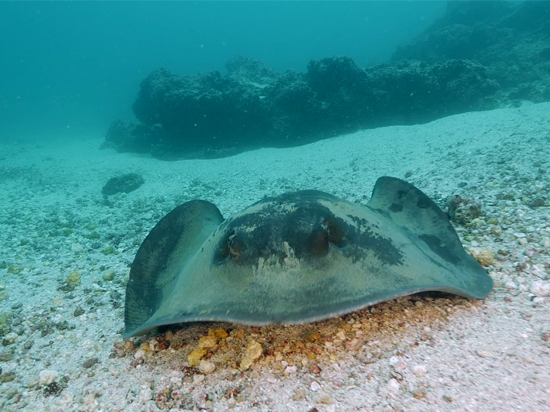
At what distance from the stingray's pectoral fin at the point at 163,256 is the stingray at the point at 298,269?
1cm

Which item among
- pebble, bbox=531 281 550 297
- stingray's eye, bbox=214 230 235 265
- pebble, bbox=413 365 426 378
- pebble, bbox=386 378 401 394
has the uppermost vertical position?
stingray's eye, bbox=214 230 235 265

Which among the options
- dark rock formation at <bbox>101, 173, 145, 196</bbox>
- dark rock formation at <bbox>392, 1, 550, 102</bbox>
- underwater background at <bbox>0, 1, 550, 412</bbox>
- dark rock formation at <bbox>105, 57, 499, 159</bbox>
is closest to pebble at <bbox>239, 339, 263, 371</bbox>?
underwater background at <bbox>0, 1, 550, 412</bbox>

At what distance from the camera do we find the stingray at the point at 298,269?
186 centimetres

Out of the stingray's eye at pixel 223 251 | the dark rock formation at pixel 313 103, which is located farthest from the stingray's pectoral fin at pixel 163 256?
the dark rock formation at pixel 313 103

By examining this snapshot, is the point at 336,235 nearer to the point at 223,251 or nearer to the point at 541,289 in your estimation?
the point at 223,251

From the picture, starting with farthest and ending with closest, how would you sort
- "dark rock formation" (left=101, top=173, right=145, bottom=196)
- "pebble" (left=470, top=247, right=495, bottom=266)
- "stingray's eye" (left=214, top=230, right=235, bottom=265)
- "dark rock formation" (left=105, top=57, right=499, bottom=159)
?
"dark rock formation" (left=105, top=57, right=499, bottom=159) → "dark rock formation" (left=101, top=173, right=145, bottom=196) → "pebble" (left=470, top=247, right=495, bottom=266) → "stingray's eye" (left=214, top=230, right=235, bottom=265)

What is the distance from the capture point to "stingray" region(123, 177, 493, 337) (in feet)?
6.09

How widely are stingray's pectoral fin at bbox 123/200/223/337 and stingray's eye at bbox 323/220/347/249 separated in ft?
4.91

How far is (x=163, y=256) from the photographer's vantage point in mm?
3305

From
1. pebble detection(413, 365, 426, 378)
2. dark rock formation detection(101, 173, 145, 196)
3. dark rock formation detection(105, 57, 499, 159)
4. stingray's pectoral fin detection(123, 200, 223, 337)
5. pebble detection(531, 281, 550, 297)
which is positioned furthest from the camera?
dark rock formation detection(105, 57, 499, 159)

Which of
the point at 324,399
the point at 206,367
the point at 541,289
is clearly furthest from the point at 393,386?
the point at 541,289

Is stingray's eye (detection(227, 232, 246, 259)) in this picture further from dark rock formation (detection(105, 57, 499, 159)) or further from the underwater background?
dark rock formation (detection(105, 57, 499, 159))

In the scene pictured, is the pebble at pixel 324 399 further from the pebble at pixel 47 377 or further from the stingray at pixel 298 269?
the pebble at pixel 47 377

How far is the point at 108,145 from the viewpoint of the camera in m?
22.5
